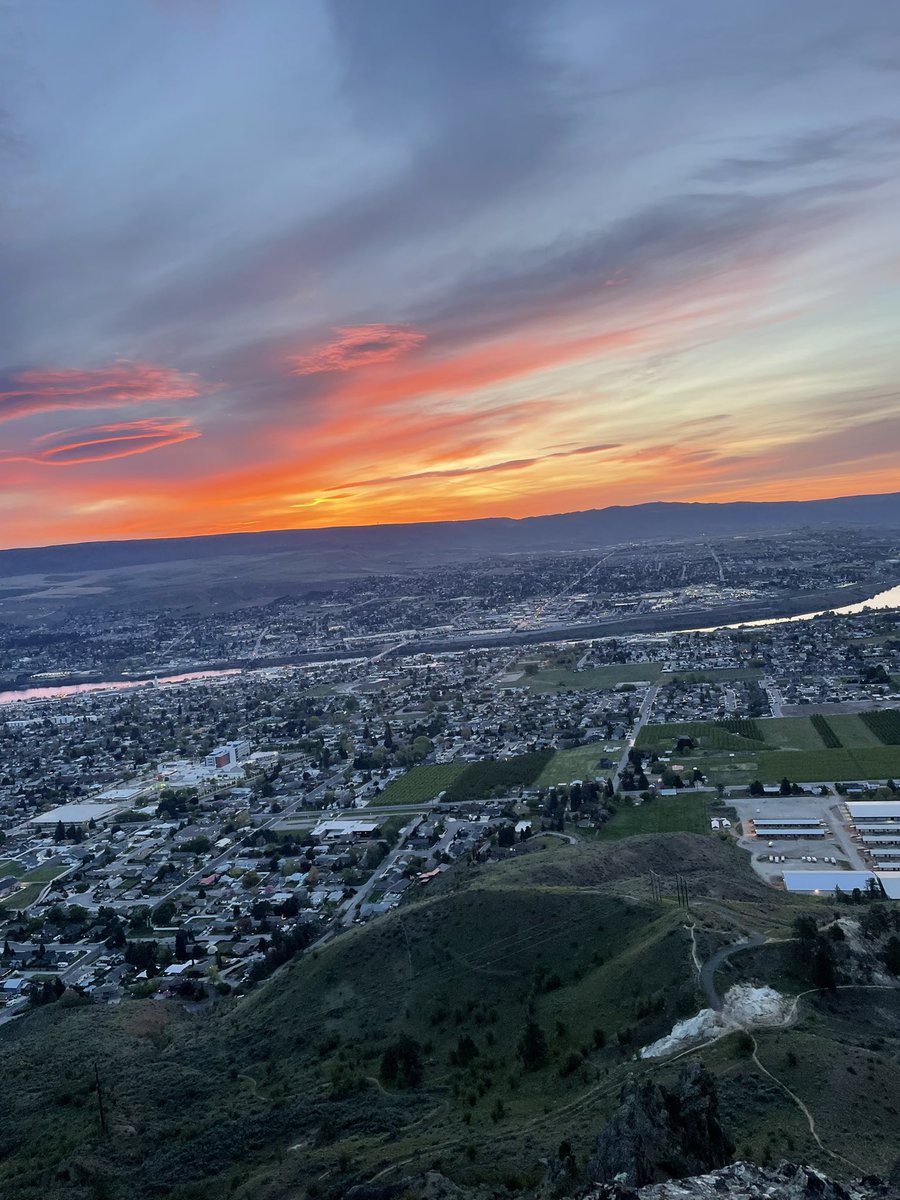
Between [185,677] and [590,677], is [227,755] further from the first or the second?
[185,677]

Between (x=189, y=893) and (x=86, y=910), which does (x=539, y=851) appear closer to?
(x=189, y=893)

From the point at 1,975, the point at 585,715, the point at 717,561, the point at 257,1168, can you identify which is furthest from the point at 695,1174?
the point at 717,561

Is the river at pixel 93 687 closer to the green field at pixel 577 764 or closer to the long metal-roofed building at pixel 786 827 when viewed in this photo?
the green field at pixel 577 764

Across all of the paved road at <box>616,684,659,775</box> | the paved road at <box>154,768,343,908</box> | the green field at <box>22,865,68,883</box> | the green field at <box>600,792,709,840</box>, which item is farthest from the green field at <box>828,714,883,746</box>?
the green field at <box>22,865,68,883</box>

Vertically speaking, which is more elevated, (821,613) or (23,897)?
(821,613)

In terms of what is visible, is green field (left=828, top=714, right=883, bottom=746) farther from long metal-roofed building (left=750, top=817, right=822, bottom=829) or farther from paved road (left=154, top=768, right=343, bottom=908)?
paved road (left=154, top=768, right=343, bottom=908)

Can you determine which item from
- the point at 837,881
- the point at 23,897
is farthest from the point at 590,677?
the point at 23,897
